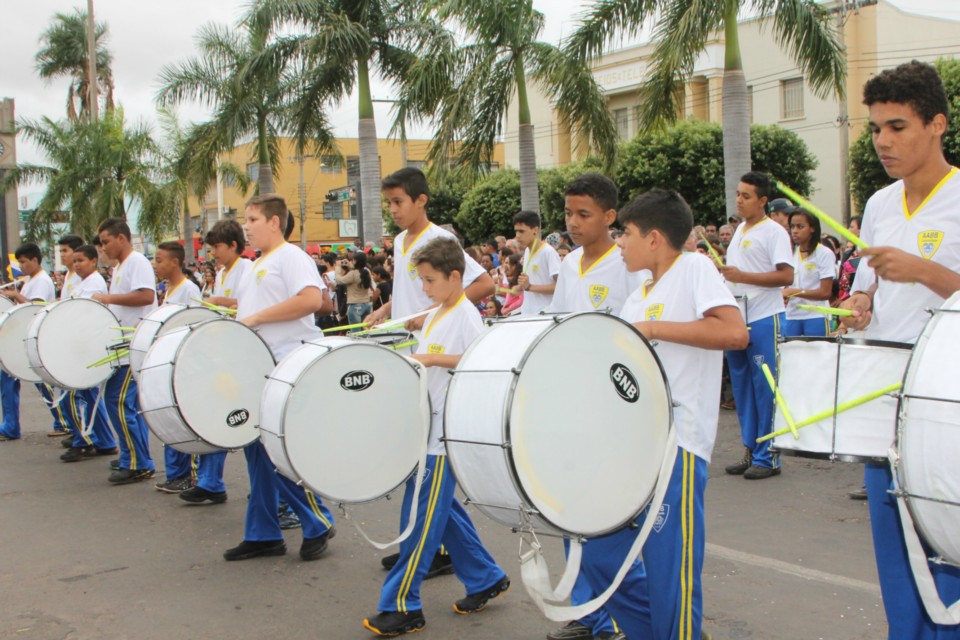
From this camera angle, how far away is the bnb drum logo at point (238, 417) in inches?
215

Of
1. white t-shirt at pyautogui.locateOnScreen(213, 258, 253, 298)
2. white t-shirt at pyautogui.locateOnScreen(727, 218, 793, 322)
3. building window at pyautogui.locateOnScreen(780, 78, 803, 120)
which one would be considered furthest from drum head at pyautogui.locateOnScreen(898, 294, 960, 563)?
building window at pyautogui.locateOnScreen(780, 78, 803, 120)

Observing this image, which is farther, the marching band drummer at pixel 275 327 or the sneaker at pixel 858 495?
the sneaker at pixel 858 495

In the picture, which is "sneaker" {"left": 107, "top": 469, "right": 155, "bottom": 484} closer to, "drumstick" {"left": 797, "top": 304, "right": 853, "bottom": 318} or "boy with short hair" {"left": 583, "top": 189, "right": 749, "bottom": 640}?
"boy with short hair" {"left": 583, "top": 189, "right": 749, "bottom": 640}

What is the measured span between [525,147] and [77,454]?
32.7 feet

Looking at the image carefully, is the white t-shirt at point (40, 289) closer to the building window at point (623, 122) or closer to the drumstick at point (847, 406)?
the drumstick at point (847, 406)

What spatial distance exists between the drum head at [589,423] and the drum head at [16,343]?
7796 mm

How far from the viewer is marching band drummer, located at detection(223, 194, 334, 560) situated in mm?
5648

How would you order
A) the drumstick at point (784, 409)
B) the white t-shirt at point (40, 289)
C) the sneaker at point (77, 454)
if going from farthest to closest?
1. the white t-shirt at point (40, 289)
2. the sneaker at point (77, 454)
3. the drumstick at point (784, 409)

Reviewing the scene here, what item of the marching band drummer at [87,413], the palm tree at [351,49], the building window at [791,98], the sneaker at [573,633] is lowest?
the sneaker at [573,633]

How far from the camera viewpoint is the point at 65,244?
10.2 meters

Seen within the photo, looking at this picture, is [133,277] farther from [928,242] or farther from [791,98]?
[791,98]

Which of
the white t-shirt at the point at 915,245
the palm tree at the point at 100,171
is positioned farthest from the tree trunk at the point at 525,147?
the palm tree at the point at 100,171

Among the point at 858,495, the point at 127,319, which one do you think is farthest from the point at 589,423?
the point at 127,319

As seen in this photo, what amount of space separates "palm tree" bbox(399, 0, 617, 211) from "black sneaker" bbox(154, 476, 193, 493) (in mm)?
8989
